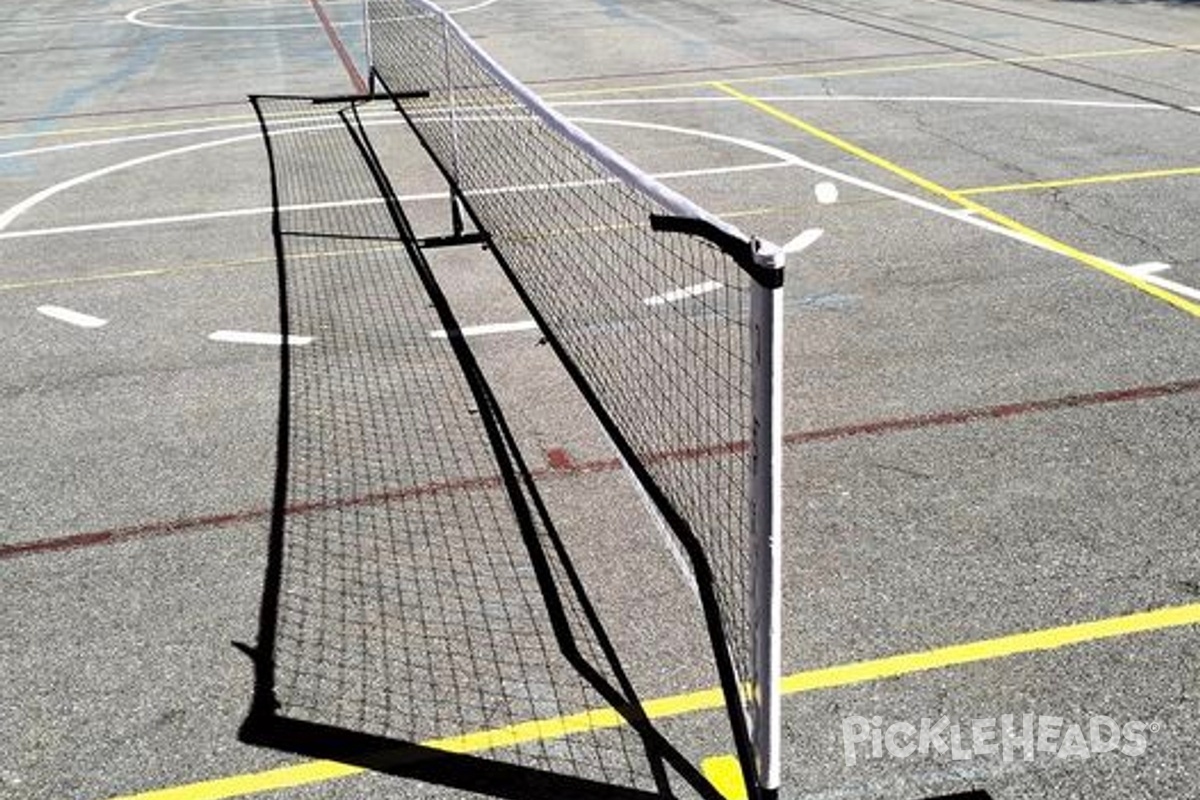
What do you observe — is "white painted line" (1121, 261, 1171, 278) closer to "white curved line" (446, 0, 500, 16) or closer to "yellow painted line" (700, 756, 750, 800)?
"yellow painted line" (700, 756, 750, 800)

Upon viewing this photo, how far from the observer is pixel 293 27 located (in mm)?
27875

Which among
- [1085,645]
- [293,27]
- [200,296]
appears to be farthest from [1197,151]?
[293,27]

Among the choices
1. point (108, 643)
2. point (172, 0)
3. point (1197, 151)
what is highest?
point (172, 0)

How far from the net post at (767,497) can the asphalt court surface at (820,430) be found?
0.45 m

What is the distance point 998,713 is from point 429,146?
1173 centimetres

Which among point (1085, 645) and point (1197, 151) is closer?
point (1085, 645)

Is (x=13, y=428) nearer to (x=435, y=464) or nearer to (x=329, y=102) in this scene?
(x=435, y=464)

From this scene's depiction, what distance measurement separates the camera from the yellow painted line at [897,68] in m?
19.1

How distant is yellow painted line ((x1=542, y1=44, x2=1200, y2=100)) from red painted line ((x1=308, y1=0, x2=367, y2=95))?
3476mm

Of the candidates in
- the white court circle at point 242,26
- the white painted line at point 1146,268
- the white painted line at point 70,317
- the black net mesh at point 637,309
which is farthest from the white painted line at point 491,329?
the white court circle at point 242,26

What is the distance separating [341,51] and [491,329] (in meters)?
16.1

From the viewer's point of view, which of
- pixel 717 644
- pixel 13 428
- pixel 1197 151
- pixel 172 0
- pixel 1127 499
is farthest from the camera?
pixel 172 0

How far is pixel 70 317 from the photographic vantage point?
410 inches

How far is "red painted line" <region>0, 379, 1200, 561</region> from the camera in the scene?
6.89m
